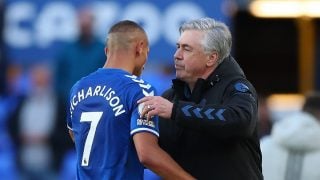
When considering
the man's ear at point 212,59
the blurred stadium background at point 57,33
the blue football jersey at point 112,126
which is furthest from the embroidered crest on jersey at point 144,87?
the blurred stadium background at point 57,33

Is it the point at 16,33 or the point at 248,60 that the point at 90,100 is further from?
the point at 248,60

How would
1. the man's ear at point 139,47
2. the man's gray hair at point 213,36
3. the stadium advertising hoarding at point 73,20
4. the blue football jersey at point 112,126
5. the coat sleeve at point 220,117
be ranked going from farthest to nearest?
the stadium advertising hoarding at point 73,20, the man's ear at point 139,47, the man's gray hair at point 213,36, the blue football jersey at point 112,126, the coat sleeve at point 220,117

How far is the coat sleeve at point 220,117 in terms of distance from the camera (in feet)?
17.5

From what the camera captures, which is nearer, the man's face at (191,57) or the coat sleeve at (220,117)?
the coat sleeve at (220,117)

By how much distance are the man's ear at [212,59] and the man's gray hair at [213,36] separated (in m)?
0.02

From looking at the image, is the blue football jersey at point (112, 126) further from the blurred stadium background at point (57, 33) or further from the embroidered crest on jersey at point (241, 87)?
the blurred stadium background at point (57, 33)

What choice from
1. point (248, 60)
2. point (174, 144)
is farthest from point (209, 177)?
point (248, 60)

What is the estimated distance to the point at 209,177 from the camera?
561 centimetres

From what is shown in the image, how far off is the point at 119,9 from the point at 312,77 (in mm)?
3382

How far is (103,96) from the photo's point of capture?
5.62m

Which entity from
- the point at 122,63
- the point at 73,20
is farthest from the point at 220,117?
the point at 73,20

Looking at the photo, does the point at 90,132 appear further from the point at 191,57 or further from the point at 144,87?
the point at 191,57

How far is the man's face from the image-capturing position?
5.66 meters

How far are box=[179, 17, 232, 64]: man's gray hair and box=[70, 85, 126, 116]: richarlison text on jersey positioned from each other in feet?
1.81
